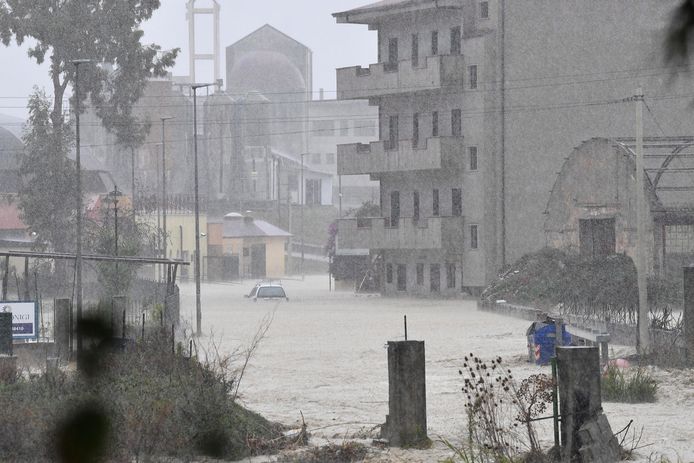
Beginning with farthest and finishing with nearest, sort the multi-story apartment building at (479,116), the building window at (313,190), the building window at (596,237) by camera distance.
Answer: the building window at (313,190) → the multi-story apartment building at (479,116) → the building window at (596,237)

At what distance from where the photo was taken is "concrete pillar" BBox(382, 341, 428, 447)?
17844 mm

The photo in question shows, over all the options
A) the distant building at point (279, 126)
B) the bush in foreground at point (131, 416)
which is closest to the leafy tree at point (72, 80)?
the bush in foreground at point (131, 416)

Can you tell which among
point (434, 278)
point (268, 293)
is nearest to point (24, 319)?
point (268, 293)

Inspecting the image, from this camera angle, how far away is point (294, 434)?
19.0 metres

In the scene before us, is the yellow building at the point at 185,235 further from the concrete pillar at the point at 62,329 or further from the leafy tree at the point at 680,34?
the leafy tree at the point at 680,34

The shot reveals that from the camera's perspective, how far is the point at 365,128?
17975 cm

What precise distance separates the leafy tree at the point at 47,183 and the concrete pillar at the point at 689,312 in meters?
53.0

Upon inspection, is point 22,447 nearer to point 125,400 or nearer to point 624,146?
point 125,400

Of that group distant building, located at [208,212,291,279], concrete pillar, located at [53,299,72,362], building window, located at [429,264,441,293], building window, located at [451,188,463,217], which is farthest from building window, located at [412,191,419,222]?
distant building, located at [208,212,291,279]

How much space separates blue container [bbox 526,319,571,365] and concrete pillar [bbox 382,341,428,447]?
12079 millimetres

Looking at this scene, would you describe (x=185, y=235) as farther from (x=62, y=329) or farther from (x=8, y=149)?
(x=62, y=329)

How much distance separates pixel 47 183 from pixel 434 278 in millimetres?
20017

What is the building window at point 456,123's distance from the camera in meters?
73.6

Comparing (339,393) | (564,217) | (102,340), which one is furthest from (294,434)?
(564,217)
